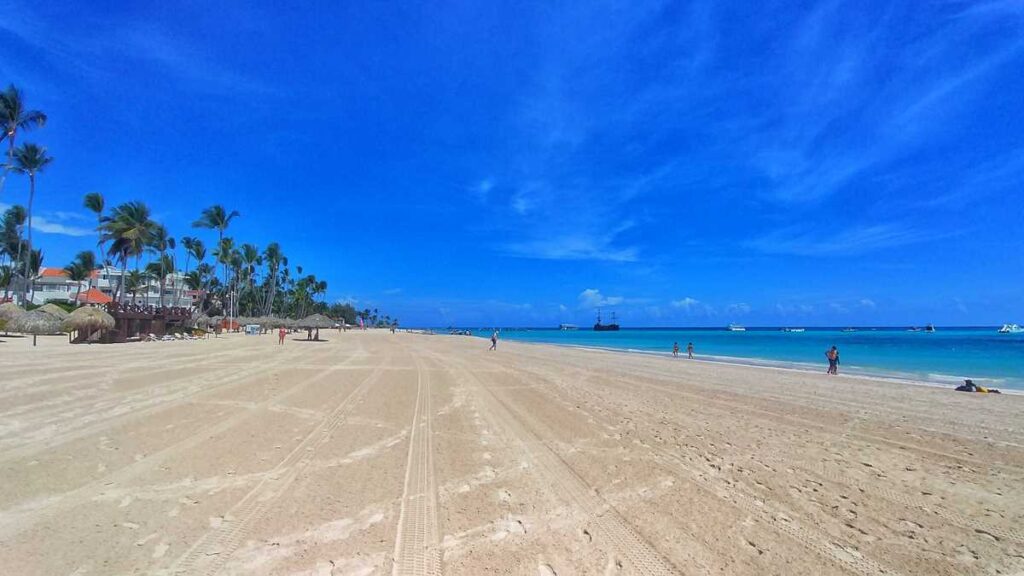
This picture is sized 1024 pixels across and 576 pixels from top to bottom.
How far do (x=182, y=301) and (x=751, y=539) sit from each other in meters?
105

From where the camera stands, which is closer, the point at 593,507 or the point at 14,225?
the point at 593,507

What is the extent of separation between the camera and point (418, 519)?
4078 millimetres

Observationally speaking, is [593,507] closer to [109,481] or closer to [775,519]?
[775,519]

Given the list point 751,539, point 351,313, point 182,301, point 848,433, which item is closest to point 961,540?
point 751,539

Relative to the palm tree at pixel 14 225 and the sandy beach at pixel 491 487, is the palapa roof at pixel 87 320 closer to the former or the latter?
the sandy beach at pixel 491 487

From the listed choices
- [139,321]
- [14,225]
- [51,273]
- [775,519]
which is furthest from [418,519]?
[51,273]

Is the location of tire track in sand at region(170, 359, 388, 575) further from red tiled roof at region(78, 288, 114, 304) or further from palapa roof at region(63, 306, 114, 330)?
red tiled roof at region(78, 288, 114, 304)

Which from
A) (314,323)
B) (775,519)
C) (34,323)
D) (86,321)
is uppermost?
(314,323)

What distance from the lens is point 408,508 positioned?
4328 millimetres

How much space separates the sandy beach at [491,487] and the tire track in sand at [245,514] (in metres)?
0.02

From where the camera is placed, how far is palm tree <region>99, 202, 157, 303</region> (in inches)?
1609

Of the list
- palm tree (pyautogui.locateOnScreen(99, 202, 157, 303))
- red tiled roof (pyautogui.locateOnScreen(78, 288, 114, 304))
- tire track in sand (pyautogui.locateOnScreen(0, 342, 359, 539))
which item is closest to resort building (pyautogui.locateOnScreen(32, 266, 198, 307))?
red tiled roof (pyautogui.locateOnScreen(78, 288, 114, 304))

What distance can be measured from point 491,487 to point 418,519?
1087 millimetres

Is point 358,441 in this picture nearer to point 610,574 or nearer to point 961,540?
point 610,574
